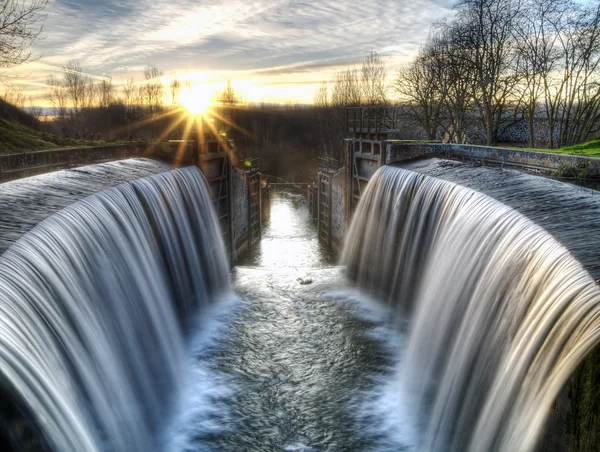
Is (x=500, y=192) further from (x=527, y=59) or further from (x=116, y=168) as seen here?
(x=527, y=59)

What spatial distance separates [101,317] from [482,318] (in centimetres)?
579

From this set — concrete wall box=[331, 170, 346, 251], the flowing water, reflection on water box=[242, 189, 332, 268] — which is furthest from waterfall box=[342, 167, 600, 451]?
reflection on water box=[242, 189, 332, 268]

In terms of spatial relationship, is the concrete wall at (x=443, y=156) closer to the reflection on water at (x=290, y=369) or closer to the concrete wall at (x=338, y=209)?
the concrete wall at (x=338, y=209)

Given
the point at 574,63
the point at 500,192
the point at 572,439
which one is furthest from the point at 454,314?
the point at 574,63

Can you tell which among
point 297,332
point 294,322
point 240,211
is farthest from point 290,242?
point 297,332

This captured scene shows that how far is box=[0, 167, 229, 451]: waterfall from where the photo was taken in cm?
477

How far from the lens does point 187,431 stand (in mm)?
8172

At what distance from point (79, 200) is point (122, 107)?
76.5m

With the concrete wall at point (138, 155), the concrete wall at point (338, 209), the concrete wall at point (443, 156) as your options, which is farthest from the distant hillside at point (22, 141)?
the concrete wall at point (443, 156)

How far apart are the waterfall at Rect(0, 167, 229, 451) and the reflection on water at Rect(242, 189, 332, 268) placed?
9722 millimetres

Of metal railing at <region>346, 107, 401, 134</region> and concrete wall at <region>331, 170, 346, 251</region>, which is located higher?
metal railing at <region>346, 107, 401, 134</region>

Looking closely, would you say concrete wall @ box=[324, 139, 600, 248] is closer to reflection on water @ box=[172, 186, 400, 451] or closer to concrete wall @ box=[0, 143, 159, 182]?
reflection on water @ box=[172, 186, 400, 451]

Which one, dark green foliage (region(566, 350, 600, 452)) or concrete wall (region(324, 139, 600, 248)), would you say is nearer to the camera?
dark green foliage (region(566, 350, 600, 452))

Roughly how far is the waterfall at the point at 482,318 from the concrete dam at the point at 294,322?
1.3 inches
